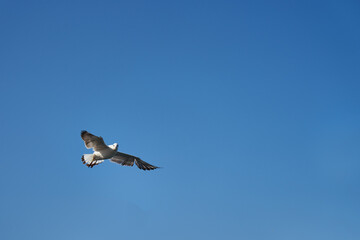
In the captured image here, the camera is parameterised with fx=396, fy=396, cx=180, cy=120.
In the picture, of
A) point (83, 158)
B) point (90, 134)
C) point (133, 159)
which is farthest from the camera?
point (133, 159)

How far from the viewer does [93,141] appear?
22594 mm

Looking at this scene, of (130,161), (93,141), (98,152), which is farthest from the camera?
(130,161)

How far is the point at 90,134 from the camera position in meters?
22.0

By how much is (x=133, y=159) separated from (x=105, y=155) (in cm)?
311

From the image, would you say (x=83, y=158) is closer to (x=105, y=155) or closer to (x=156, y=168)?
(x=105, y=155)

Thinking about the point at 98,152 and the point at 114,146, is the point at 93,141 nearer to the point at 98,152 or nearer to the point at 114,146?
the point at 98,152

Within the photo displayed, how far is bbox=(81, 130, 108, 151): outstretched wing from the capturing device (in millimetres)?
22062

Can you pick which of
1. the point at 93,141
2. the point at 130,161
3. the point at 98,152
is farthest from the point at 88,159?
the point at 130,161

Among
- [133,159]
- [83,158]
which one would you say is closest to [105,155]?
[83,158]

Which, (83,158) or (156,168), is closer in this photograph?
(83,158)

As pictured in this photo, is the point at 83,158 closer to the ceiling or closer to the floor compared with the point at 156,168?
closer to the floor

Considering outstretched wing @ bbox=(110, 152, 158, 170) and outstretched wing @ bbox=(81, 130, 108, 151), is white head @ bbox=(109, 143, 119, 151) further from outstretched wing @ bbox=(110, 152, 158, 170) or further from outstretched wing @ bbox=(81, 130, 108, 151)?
outstretched wing @ bbox=(110, 152, 158, 170)

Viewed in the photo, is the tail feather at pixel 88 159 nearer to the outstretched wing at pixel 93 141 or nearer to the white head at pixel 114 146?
the outstretched wing at pixel 93 141

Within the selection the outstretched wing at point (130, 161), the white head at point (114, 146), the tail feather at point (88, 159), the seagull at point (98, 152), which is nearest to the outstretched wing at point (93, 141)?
the seagull at point (98, 152)
